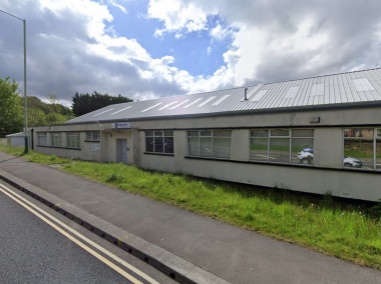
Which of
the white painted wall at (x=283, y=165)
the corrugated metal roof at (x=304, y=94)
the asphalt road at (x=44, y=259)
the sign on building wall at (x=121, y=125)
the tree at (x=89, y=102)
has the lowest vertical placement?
the asphalt road at (x=44, y=259)

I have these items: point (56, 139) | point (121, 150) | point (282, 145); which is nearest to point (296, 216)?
point (282, 145)

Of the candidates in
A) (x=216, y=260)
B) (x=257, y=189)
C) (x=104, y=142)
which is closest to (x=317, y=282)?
(x=216, y=260)

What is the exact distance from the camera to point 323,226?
5969 mm

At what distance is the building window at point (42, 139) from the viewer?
27.7 meters

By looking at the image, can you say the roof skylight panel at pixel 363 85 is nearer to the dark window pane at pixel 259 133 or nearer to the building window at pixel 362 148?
the building window at pixel 362 148

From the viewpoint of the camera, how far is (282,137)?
35.3 feet

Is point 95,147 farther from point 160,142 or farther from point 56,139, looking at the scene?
point 56,139

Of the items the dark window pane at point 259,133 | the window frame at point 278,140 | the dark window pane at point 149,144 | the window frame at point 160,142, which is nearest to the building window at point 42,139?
the dark window pane at point 149,144

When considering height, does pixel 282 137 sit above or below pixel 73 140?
above

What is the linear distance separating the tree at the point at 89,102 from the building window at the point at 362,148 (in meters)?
50.9

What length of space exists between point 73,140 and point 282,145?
62.9ft

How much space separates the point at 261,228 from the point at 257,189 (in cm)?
579

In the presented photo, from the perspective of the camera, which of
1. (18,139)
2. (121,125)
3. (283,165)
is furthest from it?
(18,139)

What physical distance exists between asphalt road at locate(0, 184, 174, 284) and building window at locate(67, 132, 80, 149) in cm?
1767
